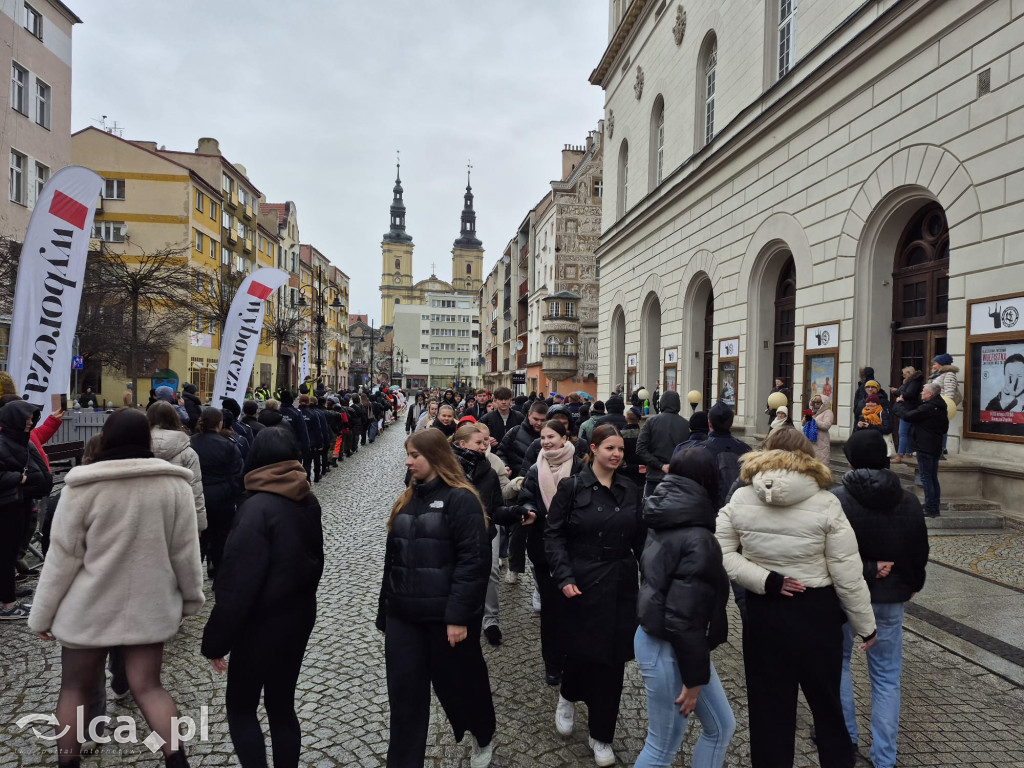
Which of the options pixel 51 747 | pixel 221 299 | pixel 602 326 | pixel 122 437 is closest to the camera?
pixel 122 437

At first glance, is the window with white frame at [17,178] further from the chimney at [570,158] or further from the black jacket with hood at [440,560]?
the chimney at [570,158]

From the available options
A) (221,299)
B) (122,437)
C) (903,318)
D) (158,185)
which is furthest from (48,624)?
(158,185)

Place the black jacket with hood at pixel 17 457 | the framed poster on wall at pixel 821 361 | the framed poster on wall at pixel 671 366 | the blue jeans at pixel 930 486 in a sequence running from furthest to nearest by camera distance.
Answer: the framed poster on wall at pixel 671 366 → the framed poster on wall at pixel 821 361 → the blue jeans at pixel 930 486 → the black jacket with hood at pixel 17 457

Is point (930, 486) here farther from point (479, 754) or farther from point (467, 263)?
point (467, 263)

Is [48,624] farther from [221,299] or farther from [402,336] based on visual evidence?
[402,336]

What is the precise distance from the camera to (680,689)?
9.71ft

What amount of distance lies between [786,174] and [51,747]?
15631mm

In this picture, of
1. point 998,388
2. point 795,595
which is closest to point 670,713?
point 795,595

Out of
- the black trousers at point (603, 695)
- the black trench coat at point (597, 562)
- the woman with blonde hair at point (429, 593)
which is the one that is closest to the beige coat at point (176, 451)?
the woman with blonde hair at point (429, 593)

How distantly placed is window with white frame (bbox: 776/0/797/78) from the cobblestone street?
557 inches

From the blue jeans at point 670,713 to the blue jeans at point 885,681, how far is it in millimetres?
983

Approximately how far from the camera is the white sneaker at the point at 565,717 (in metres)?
3.80

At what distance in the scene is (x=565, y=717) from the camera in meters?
3.80

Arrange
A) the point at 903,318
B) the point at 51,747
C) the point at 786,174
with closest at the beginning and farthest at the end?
the point at 51,747 < the point at 903,318 < the point at 786,174
